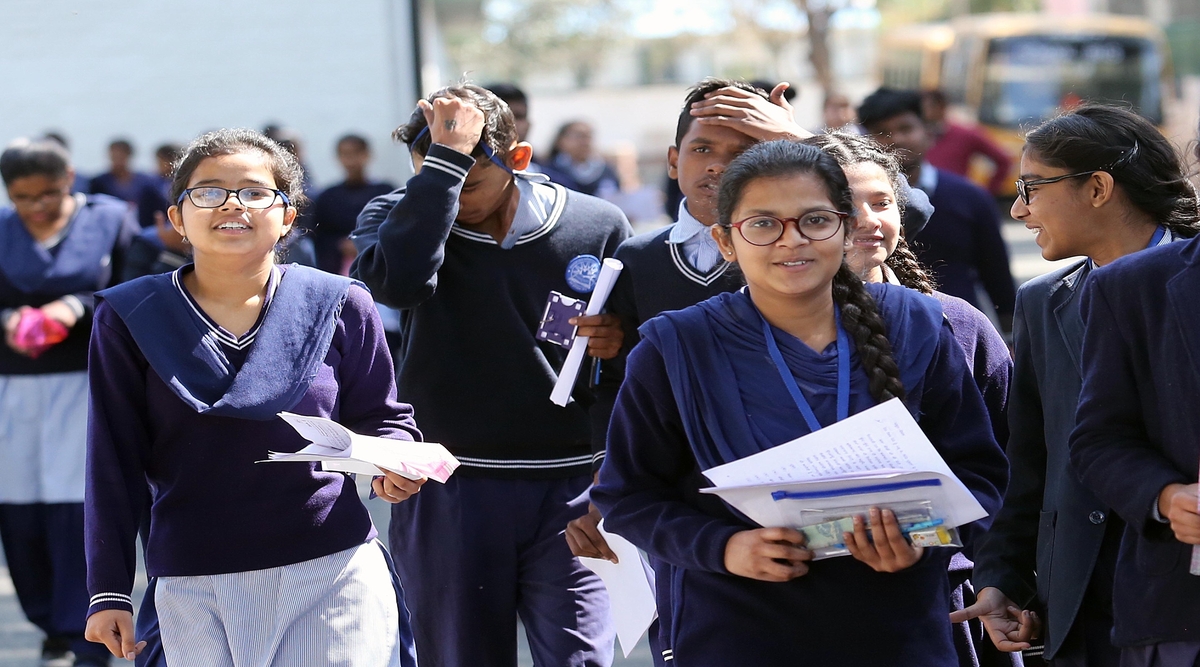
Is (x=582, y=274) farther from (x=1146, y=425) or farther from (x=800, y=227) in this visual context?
(x=1146, y=425)

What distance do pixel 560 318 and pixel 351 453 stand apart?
3.68 feet

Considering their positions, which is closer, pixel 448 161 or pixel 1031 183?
pixel 1031 183

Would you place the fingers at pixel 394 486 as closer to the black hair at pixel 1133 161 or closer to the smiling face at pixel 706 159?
the smiling face at pixel 706 159

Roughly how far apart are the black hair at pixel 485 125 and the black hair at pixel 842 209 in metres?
1.31

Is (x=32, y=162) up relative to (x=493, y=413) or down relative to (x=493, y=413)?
up

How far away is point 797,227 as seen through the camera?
8.70ft

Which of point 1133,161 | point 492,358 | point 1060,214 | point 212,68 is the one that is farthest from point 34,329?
point 212,68

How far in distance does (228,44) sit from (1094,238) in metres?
8.83

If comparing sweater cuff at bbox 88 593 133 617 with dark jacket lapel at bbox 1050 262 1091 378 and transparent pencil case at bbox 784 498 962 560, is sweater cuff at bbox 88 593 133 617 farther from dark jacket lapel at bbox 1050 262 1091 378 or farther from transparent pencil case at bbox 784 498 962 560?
dark jacket lapel at bbox 1050 262 1091 378

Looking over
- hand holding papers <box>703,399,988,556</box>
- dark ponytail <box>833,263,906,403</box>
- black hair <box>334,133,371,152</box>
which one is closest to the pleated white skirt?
hand holding papers <box>703,399,988,556</box>

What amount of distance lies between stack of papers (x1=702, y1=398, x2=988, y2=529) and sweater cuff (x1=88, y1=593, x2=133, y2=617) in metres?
1.34

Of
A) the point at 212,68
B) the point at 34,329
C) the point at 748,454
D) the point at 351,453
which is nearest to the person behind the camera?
the point at 748,454

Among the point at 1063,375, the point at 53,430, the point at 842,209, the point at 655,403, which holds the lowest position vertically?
the point at 53,430

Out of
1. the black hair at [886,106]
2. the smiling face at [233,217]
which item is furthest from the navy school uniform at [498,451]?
the black hair at [886,106]
